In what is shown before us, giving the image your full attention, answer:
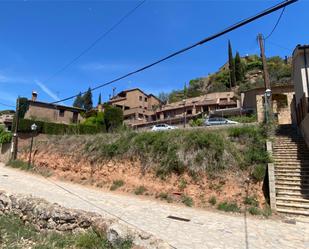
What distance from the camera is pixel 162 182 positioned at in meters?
13.4

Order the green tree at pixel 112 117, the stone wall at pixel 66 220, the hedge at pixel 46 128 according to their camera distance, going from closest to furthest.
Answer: the stone wall at pixel 66 220
the hedge at pixel 46 128
the green tree at pixel 112 117

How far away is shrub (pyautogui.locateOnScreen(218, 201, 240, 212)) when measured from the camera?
10402 mm

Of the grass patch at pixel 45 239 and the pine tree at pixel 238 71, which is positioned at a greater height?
the pine tree at pixel 238 71

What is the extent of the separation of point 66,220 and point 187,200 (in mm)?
5784

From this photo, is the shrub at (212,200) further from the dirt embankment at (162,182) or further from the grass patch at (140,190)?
the grass patch at (140,190)

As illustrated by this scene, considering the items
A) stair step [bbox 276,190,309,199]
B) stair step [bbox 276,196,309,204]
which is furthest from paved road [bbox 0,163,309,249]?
stair step [bbox 276,190,309,199]

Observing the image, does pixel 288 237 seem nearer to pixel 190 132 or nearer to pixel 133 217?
pixel 133 217

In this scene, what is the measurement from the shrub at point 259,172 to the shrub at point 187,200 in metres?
3.04

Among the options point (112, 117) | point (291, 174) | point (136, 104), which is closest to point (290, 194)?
point (291, 174)

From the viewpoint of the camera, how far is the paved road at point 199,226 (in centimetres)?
668

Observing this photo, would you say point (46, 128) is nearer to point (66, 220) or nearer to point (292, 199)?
point (66, 220)

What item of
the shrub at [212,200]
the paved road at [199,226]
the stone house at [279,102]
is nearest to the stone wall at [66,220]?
the paved road at [199,226]

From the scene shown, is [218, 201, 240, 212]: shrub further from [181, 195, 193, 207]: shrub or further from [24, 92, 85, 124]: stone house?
[24, 92, 85, 124]: stone house

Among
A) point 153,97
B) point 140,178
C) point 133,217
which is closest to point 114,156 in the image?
point 140,178
